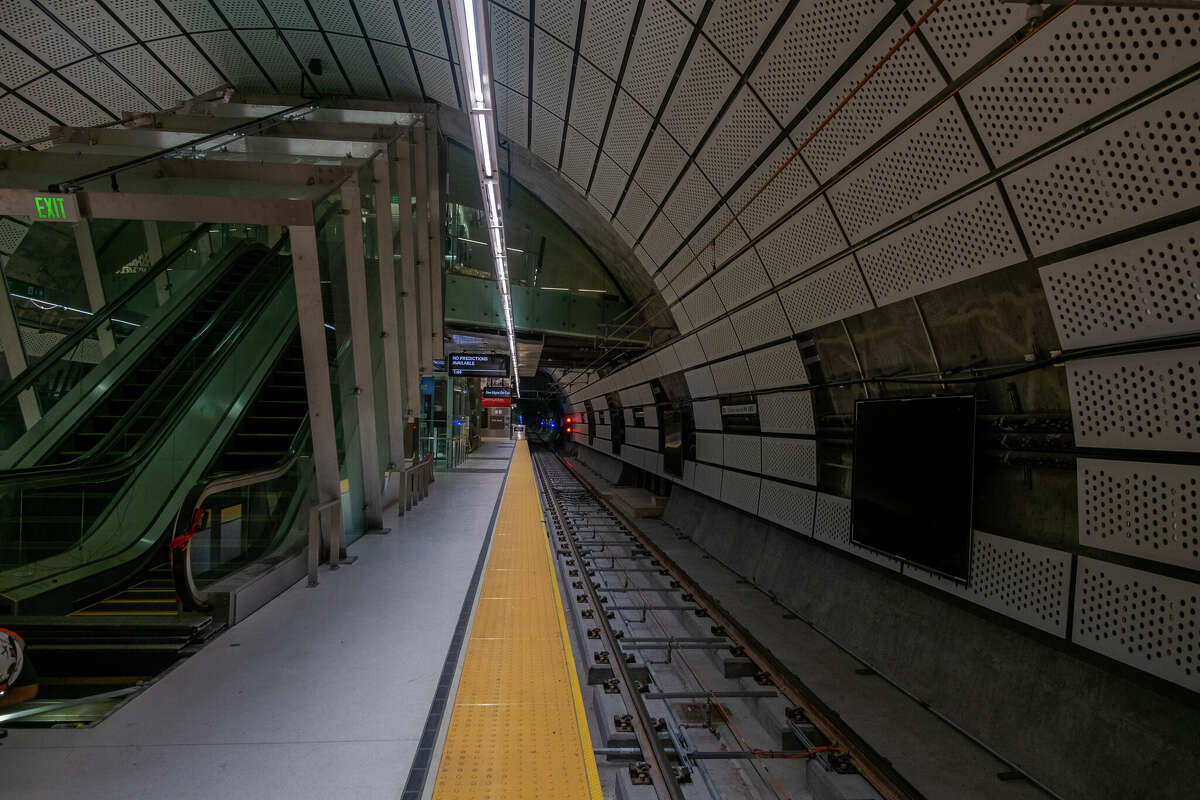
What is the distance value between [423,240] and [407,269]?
155 cm

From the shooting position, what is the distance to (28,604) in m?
4.20

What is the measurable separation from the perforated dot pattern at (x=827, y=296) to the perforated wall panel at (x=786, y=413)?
1035 millimetres

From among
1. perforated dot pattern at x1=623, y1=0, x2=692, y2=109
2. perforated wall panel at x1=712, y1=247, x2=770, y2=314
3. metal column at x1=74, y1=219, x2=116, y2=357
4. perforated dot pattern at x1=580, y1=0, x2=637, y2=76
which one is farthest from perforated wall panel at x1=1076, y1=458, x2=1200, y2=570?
metal column at x1=74, y1=219, x2=116, y2=357

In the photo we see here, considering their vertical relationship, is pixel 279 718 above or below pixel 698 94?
below

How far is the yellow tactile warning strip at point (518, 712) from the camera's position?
234 cm

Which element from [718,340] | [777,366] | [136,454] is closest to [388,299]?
[136,454]

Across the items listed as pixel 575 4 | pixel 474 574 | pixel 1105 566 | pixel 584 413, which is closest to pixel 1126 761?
pixel 1105 566

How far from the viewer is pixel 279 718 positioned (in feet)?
9.25

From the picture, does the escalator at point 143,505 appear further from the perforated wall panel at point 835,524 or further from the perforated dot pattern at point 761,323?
the perforated wall panel at point 835,524

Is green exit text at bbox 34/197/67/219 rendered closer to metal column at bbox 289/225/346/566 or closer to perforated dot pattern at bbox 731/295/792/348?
metal column at bbox 289/225/346/566

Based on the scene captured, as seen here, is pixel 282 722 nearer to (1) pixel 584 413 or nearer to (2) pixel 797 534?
(2) pixel 797 534

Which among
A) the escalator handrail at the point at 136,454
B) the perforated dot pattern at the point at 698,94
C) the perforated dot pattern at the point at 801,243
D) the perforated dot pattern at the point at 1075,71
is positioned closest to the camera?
the perforated dot pattern at the point at 1075,71

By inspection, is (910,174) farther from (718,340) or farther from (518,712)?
(718,340)

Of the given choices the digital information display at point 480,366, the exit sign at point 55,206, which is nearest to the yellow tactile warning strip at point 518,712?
the exit sign at point 55,206
